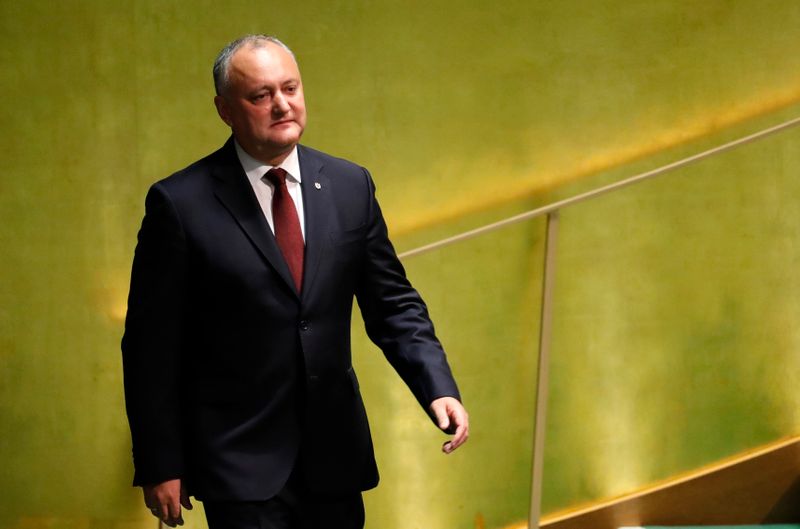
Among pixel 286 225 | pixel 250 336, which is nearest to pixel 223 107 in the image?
pixel 286 225

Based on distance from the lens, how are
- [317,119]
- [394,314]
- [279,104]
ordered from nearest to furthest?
[279,104] → [394,314] → [317,119]

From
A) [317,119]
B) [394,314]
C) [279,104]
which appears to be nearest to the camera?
[279,104]

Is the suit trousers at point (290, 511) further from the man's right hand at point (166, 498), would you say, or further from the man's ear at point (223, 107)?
the man's ear at point (223, 107)

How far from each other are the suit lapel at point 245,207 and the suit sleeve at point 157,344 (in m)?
0.08

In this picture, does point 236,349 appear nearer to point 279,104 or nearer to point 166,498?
point 166,498

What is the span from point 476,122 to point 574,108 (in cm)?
25

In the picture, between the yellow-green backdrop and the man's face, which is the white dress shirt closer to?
the man's face

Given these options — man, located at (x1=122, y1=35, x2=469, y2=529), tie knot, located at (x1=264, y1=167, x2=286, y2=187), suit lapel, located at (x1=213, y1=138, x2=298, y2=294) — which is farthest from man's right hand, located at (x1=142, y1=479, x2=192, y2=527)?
tie knot, located at (x1=264, y1=167, x2=286, y2=187)

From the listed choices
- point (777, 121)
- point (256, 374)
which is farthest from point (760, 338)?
point (256, 374)

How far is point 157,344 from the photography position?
172 cm

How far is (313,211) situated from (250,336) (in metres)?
0.19

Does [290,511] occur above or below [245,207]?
below

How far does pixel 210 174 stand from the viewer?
70.0 inches

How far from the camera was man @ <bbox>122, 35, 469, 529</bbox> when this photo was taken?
1.73m
